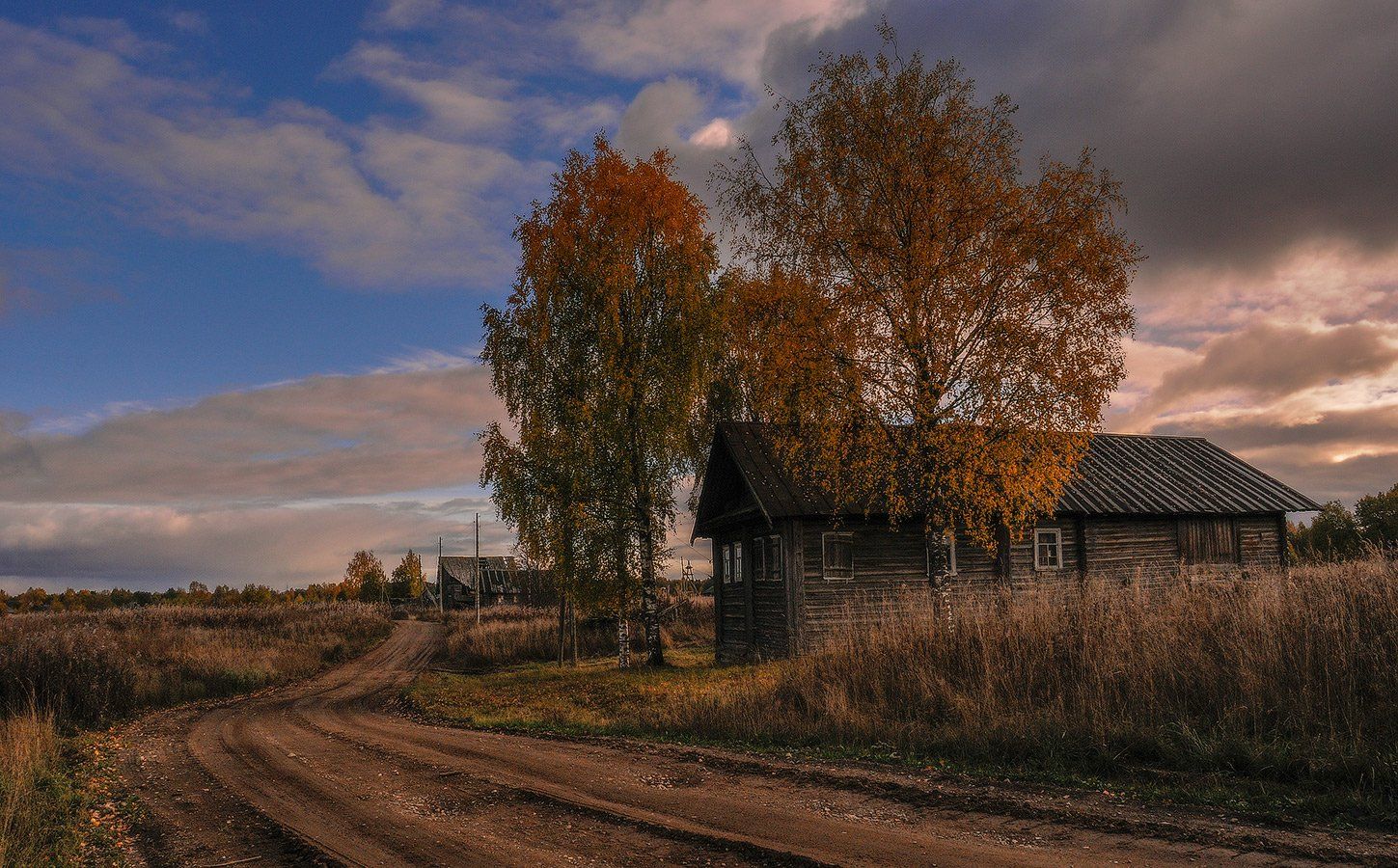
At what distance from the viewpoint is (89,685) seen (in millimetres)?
18641

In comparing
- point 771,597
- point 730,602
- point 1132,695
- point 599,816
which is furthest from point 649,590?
point 599,816

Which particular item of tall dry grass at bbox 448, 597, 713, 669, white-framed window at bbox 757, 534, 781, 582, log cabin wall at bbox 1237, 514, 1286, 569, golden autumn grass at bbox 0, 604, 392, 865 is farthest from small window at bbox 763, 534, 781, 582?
log cabin wall at bbox 1237, 514, 1286, 569

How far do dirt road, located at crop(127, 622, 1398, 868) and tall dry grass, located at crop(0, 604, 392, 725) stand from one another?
24.4ft

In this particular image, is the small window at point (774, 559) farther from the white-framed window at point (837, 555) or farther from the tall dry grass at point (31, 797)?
the tall dry grass at point (31, 797)

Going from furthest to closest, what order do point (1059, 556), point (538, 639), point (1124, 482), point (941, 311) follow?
point (538, 639)
point (1124, 482)
point (1059, 556)
point (941, 311)

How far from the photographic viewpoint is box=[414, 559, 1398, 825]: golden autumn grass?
323 inches

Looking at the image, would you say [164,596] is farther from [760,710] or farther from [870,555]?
[760,710]

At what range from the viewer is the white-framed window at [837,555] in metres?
23.5

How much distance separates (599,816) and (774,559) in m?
16.7

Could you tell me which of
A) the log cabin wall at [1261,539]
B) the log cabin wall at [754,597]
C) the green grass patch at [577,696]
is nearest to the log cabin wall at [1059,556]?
the log cabin wall at [1261,539]

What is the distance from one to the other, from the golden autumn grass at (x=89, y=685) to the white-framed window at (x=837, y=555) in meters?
16.6

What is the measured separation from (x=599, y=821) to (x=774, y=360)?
40.0 ft

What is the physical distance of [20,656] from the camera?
60.5ft

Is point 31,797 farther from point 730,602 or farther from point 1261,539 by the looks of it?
point 1261,539
